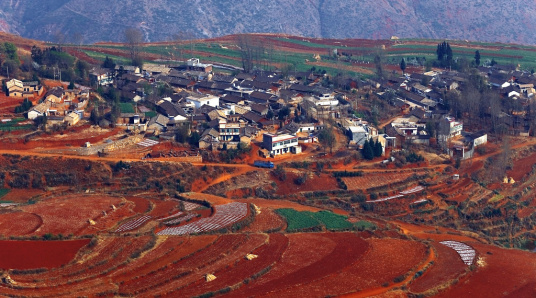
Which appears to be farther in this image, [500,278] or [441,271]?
[441,271]

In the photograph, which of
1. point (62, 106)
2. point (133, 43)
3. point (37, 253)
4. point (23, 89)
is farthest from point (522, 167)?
point (133, 43)

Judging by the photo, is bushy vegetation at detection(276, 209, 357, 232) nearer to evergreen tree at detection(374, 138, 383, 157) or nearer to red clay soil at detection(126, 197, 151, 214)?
red clay soil at detection(126, 197, 151, 214)

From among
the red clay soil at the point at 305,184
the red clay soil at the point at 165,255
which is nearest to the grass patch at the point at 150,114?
the red clay soil at the point at 305,184

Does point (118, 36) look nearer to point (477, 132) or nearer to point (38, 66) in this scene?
point (38, 66)

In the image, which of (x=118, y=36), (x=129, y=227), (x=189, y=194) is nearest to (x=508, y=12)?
(x=118, y=36)

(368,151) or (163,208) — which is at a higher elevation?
(368,151)

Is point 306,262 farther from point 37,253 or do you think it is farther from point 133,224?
point 37,253
